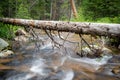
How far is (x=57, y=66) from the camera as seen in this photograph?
8.27 meters

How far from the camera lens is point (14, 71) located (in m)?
7.62

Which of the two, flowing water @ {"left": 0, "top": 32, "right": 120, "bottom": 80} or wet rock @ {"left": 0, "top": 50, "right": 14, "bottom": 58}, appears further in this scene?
wet rock @ {"left": 0, "top": 50, "right": 14, "bottom": 58}

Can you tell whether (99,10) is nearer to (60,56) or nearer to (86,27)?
(60,56)

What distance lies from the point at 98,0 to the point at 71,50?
29.4ft

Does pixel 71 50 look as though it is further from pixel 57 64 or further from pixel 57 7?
pixel 57 7

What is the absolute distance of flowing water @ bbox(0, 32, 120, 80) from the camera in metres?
7.19

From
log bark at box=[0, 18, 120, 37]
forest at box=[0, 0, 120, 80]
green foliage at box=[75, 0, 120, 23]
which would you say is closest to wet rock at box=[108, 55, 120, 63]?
forest at box=[0, 0, 120, 80]

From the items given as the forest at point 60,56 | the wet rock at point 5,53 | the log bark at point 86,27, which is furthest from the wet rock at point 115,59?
the wet rock at point 5,53

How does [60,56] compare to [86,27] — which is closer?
[86,27]

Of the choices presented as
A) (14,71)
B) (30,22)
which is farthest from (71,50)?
(30,22)

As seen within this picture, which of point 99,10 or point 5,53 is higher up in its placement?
point 99,10

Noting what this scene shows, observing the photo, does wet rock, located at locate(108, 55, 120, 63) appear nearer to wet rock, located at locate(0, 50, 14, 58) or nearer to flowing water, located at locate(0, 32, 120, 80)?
flowing water, located at locate(0, 32, 120, 80)

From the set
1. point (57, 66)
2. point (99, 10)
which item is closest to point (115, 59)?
point (57, 66)

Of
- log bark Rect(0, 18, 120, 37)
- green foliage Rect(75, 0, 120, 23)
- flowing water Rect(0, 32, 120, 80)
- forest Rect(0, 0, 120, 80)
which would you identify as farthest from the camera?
green foliage Rect(75, 0, 120, 23)
